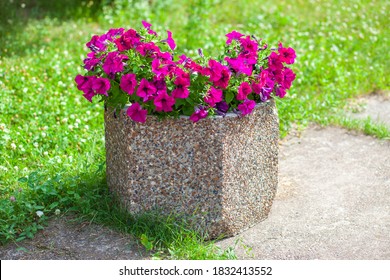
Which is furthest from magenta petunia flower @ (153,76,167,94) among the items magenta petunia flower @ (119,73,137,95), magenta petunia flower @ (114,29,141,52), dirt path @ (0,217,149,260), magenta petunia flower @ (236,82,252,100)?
dirt path @ (0,217,149,260)

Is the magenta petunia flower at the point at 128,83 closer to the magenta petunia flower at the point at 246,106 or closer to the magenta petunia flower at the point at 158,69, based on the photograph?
the magenta petunia flower at the point at 158,69

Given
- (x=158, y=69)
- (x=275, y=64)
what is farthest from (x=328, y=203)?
(x=158, y=69)

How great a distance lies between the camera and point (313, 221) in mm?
4754

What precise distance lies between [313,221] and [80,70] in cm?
324

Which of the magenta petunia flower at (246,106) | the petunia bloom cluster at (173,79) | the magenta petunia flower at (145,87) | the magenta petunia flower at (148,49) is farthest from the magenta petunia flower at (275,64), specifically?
the magenta petunia flower at (145,87)

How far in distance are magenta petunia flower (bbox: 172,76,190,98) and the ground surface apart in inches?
38.2

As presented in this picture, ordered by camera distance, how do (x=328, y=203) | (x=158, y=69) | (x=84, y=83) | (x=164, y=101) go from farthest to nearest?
(x=328, y=203) → (x=84, y=83) → (x=158, y=69) → (x=164, y=101)

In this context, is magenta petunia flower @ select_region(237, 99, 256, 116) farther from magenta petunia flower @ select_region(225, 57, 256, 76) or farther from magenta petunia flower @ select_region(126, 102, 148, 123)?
magenta petunia flower @ select_region(126, 102, 148, 123)

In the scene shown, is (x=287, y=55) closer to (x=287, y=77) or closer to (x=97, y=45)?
(x=287, y=77)

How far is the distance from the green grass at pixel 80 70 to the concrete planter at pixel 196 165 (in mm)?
182

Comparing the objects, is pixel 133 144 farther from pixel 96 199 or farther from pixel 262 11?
pixel 262 11

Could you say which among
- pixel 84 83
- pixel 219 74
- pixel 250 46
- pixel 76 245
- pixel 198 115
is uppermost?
pixel 250 46

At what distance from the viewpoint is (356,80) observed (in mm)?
7137

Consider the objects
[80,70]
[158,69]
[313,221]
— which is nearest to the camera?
[158,69]
